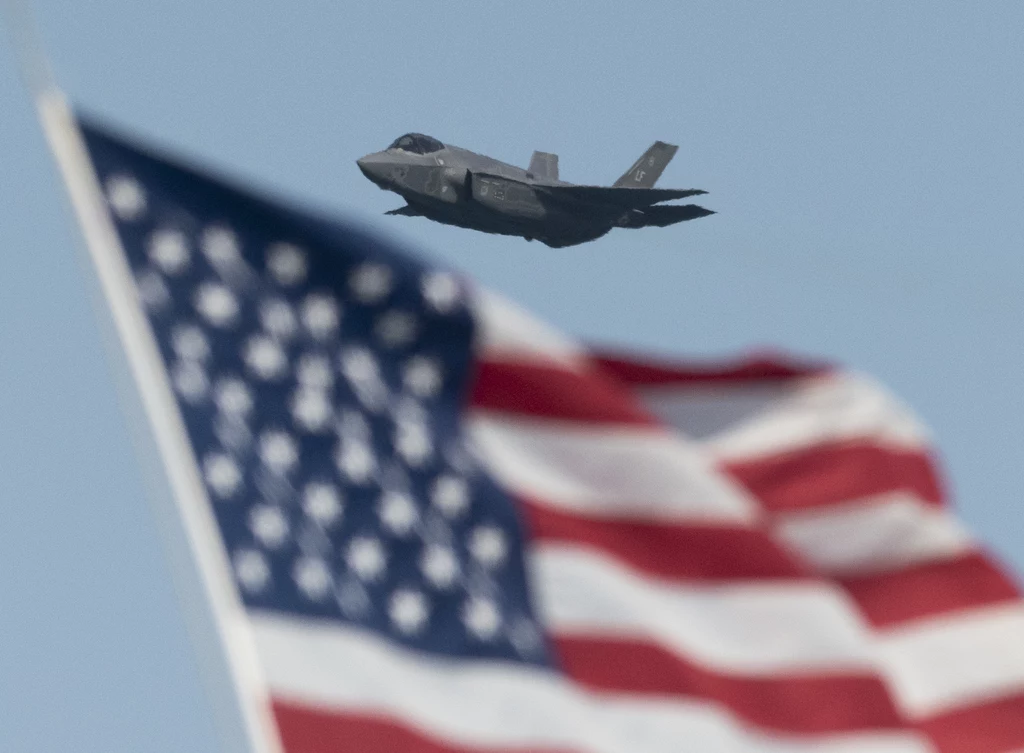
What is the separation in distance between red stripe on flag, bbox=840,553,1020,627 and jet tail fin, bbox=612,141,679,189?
4035 centimetres

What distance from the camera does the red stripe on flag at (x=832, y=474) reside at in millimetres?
9492

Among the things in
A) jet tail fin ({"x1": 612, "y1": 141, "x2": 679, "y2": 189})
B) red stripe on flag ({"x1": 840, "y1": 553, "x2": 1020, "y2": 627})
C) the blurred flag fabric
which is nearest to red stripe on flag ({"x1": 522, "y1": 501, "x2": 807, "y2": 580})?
the blurred flag fabric

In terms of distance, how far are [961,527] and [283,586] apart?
405cm

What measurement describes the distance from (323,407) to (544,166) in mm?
40064

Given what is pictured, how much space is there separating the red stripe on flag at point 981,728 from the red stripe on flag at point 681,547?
149 centimetres

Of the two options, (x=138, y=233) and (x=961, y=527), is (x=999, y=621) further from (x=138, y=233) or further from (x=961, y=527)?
(x=138, y=233)

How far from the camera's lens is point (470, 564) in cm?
816

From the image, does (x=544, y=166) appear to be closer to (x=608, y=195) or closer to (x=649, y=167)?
(x=608, y=195)

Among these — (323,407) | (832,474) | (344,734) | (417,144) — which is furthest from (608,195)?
(344,734)

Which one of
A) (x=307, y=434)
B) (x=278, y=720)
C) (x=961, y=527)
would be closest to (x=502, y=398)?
(x=307, y=434)

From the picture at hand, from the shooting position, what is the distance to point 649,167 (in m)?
50.2

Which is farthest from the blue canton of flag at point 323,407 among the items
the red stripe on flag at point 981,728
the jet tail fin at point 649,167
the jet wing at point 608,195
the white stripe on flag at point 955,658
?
the jet tail fin at point 649,167

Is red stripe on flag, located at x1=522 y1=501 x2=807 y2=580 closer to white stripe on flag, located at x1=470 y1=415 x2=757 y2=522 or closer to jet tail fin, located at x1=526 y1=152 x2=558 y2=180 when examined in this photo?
white stripe on flag, located at x1=470 y1=415 x2=757 y2=522

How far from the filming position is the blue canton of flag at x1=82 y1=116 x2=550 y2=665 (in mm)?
7496
